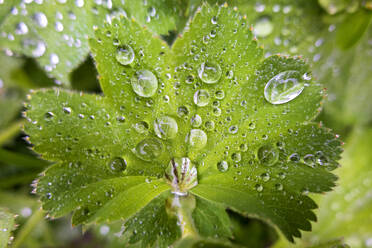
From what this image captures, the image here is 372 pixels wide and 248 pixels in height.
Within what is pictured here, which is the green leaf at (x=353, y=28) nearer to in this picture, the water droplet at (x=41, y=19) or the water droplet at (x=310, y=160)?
the water droplet at (x=310, y=160)

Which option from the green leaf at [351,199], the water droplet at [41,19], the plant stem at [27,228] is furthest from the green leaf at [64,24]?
the green leaf at [351,199]

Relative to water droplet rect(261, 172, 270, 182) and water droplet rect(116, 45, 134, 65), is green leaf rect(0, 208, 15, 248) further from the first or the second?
water droplet rect(261, 172, 270, 182)

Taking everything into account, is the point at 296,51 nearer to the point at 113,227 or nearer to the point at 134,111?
the point at 134,111

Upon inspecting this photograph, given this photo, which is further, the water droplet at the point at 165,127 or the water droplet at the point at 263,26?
the water droplet at the point at 263,26

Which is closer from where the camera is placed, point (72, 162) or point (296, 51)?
point (72, 162)

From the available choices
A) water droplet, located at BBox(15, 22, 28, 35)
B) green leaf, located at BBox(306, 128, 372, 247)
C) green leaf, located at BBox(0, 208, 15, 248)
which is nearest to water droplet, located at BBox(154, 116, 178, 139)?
green leaf, located at BBox(0, 208, 15, 248)

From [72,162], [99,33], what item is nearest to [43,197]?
[72,162]
